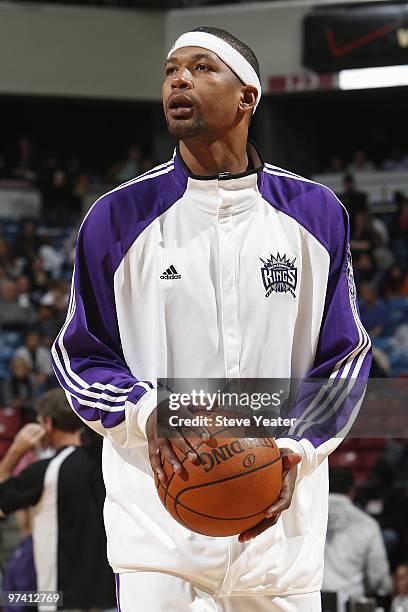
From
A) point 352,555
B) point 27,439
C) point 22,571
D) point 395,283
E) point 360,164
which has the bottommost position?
point 352,555

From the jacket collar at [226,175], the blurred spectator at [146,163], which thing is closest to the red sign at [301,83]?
the blurred spectator at [146,163]

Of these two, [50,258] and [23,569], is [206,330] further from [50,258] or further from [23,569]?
[50,258]

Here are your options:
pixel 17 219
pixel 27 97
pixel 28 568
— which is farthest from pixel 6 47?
pixel 28 568

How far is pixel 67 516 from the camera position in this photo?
15.2 ft

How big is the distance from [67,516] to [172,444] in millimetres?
2383

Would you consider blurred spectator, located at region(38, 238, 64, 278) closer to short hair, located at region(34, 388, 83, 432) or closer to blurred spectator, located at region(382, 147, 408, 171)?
blurred spectator, located at region(382, 147, 408, 171)

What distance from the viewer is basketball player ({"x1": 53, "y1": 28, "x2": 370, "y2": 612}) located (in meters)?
2.61

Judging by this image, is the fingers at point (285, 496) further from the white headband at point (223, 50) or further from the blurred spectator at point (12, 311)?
the blurred spectator at point (12, 311)

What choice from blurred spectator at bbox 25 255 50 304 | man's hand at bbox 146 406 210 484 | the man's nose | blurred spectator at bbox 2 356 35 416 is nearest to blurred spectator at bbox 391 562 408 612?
man's hand at bbox 146 406 210 484

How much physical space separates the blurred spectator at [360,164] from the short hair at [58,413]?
1006cm

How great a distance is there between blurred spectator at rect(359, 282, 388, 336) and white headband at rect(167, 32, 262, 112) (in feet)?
27.0

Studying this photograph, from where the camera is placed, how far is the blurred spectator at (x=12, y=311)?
42.5ft

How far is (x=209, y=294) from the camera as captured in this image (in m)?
2.70

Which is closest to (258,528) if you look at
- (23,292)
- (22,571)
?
(22,571)
